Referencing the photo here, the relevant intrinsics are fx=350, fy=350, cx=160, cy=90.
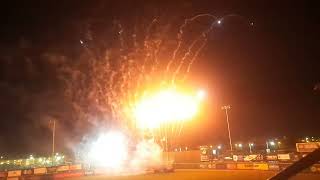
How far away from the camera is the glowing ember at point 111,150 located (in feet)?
186

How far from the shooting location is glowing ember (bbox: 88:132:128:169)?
56.8 metres

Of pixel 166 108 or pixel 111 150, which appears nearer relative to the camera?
pixel 166 108

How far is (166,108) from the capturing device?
4419cm

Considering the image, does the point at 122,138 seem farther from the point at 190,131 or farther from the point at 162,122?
the point at 190,131

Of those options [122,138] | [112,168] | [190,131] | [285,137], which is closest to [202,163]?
[112,168]

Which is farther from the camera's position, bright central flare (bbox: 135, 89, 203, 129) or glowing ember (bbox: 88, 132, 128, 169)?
glowing ember (bbox: 88, 132, 128, 169)

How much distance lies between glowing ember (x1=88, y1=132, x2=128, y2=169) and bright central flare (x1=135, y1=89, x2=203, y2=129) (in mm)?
13782

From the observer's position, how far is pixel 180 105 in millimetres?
44656

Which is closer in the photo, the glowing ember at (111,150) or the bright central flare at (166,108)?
the bright central flare at (166,108)

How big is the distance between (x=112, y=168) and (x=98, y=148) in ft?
35.4

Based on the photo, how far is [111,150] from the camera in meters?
63.9

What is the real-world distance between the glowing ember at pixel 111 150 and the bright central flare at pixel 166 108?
13.8 m

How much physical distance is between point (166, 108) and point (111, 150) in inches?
929

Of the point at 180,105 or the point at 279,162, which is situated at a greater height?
the point at 180,105
